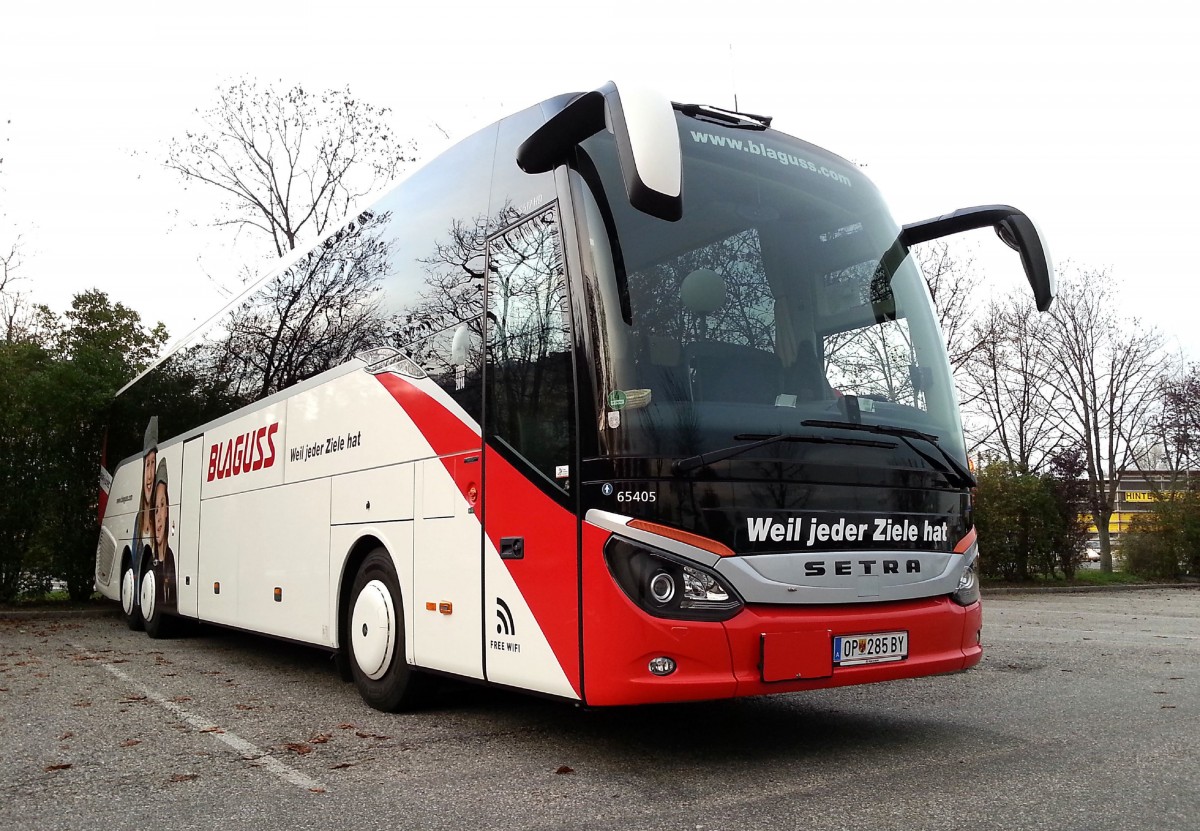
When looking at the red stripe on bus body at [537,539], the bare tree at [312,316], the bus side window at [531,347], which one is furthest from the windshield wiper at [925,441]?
the bare tree at [312,316]

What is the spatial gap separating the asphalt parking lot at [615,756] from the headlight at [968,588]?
2.45 feet

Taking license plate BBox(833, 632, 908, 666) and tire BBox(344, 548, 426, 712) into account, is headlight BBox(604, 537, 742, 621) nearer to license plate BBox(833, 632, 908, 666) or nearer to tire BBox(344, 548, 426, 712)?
license plate BBox(833, 632, 908, 666)

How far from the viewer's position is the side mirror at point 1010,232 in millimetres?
6469

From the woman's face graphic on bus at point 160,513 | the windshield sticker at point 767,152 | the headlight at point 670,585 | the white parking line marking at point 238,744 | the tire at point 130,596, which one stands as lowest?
the white parking line marking at point 238,744

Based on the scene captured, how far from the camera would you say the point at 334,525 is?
7.57 metres

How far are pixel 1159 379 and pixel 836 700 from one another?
1275 inches

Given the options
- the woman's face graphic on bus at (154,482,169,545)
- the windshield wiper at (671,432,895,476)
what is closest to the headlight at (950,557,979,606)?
the windshield wiper at (671,432,895,476)

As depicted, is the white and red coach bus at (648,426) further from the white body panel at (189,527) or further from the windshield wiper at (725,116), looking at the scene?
the white body panel at (189,527)

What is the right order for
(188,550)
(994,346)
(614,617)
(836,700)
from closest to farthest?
(614,617) → (836,700) → (188,550) → (994,346)

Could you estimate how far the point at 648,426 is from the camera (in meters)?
4.87

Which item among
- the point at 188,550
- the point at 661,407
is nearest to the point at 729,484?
the point at 661,407

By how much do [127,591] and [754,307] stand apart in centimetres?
1159

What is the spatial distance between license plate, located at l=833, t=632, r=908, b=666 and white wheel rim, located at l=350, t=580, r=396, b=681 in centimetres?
294

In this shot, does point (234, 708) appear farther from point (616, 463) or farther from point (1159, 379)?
point (1159, 379)
